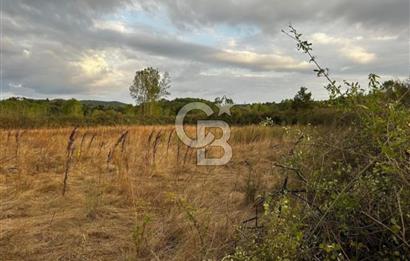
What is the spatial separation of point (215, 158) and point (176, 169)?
1.98 meters

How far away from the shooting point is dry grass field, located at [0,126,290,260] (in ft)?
9.53

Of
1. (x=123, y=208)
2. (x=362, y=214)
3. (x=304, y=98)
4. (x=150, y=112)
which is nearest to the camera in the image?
(x=362, y=214)

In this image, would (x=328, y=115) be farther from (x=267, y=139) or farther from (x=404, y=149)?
(x=404, y=149)

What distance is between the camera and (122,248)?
300 centimetres

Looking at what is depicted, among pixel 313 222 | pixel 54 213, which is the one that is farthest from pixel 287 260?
pixel 54 213

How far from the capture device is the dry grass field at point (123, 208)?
2.91 metres

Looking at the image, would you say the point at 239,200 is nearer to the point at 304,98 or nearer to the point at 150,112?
the point at 304,98

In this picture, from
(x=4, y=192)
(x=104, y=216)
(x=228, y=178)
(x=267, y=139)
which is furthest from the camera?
(x=267, y=139)

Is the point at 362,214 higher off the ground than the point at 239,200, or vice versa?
the point at 362,214

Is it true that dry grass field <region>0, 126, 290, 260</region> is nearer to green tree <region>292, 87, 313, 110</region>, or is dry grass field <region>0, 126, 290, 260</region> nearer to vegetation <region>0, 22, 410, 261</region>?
vegetation <region>0, 22, 410, 261</region>

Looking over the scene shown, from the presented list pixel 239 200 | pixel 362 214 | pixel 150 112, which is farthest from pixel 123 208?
pixel 150 112

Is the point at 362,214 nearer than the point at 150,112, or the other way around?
the point at 362,214

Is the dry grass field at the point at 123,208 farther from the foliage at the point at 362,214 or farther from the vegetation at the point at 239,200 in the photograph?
the foliage at the point at 362,214

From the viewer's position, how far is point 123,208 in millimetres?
4281
